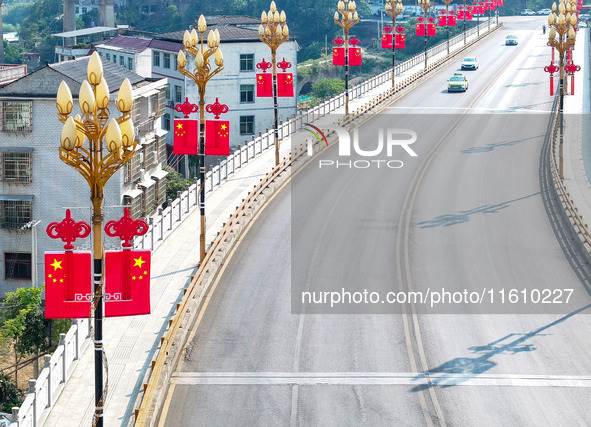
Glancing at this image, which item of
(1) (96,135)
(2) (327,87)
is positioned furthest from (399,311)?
(2) (327,87)

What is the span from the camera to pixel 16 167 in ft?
167

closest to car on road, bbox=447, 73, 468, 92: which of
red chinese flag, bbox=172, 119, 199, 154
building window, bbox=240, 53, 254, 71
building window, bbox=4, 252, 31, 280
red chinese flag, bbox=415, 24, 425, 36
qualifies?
red chinese flag, bbox=415, 24, 425, 36

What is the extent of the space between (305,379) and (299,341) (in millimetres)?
→ 2779

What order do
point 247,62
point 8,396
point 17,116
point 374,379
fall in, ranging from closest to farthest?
point 374,379 < point 8,396 < point 17,116 < point 247,62

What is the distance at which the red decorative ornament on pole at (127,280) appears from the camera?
2058 centimetres

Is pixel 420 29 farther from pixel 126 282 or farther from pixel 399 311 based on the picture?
pixel 126 282

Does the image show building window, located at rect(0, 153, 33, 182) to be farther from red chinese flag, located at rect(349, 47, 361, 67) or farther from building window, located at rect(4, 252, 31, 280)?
red chinese flag, located at rect(349, 47, 361, 67)

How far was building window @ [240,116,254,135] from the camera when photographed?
90.4 metres

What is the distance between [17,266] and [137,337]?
25.6m

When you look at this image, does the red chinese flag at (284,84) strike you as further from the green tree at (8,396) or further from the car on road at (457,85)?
the car on road at (457,85)

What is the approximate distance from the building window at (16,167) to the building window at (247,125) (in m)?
40.7

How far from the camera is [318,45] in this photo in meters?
176

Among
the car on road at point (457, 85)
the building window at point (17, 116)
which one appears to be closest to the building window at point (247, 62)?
the car on road at point (457, 85)

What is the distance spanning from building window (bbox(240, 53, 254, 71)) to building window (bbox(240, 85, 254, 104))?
1633 mm
